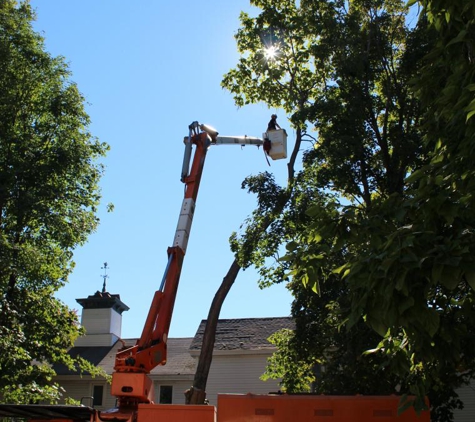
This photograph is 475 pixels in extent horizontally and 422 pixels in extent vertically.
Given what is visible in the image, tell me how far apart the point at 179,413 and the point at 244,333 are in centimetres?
2012

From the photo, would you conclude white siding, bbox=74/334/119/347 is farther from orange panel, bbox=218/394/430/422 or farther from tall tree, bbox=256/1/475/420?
tall tree, bbox=256/1/475/420

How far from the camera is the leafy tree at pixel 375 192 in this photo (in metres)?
5.53

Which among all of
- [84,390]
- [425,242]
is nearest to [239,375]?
[84,390]

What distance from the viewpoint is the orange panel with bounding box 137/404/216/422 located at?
8.88 m

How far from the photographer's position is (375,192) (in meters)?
17.6

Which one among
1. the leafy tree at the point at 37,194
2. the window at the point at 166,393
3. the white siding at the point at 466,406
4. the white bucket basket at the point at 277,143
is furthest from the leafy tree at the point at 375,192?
the window at the point at 166,393

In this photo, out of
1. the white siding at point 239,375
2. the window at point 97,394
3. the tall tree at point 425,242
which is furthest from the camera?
the window at point 97,394

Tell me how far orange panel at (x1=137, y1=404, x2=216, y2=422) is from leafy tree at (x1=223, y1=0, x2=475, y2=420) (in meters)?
2.38

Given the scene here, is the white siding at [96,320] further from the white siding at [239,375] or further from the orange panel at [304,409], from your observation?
the orange panel at [304,409]

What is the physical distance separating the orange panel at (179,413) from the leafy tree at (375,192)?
7.82 ft

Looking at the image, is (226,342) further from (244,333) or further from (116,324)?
(116,324)

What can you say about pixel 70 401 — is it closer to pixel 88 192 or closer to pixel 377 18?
pixel 88 192

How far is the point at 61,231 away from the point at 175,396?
11.2m

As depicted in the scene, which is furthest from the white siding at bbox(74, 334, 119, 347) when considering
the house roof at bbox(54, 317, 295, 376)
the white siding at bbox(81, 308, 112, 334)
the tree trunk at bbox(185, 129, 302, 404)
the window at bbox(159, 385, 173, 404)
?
the tree trunk at bbox(185, 129, 302, 404)
